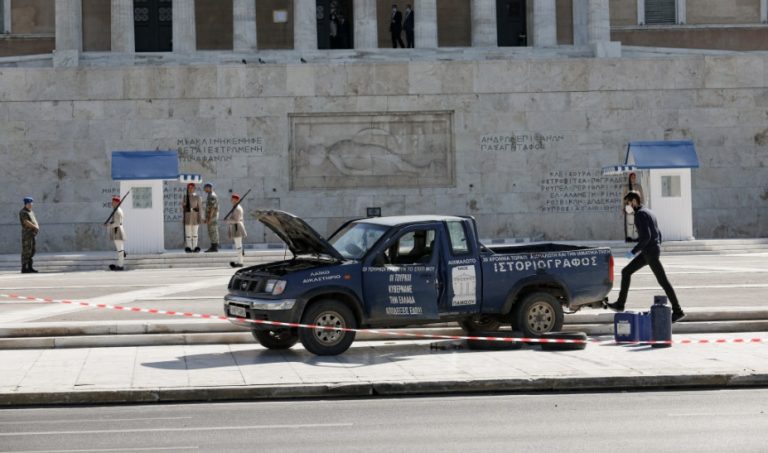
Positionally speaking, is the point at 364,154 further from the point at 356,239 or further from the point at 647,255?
the point at 356,239

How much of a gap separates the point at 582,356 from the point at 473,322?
2.16m

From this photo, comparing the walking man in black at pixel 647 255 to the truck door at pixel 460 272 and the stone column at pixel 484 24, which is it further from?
the stone column at pixel 484 24

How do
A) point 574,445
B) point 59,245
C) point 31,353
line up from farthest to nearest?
point 59,245 → point 31,353 → point 574,445

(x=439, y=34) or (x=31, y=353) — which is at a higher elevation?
(x=439, y=34)

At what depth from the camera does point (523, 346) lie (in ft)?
51.5

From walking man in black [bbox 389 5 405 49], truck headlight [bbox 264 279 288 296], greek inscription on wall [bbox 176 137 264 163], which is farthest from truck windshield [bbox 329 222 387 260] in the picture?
walking man in black [bbox 389 5 405 49]

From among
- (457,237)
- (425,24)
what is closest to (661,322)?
(457,237)

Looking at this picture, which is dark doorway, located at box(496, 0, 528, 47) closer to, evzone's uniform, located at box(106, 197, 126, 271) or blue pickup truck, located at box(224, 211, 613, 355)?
evzone's uniform, located at box(106, 197, 126, 271)

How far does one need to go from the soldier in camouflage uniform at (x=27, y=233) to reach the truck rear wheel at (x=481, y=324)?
15840 mm

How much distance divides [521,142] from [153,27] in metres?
16.2

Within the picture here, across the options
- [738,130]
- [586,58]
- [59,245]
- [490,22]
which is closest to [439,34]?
[490,22]

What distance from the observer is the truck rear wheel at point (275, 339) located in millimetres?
15672

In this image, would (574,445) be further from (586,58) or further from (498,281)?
(586,58)

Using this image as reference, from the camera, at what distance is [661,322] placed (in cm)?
1562
